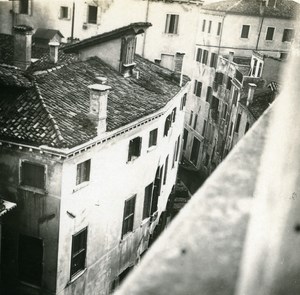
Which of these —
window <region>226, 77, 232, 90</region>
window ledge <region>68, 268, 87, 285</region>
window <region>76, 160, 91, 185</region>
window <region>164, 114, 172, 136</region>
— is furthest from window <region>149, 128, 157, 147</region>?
window <region>226, 77, 232, 90</region>

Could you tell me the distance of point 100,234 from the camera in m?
14.2

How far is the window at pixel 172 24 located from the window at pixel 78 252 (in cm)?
1897

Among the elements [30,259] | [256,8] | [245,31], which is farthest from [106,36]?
[256,8]

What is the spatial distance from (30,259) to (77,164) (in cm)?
336

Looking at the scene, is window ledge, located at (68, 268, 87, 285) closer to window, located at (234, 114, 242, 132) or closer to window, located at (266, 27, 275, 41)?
window, located at (234, 114, 242, 132)

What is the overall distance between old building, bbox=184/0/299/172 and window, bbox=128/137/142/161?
15.0 m

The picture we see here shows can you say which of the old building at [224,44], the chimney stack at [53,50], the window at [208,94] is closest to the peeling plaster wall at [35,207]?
the chimney stack at [53,50]

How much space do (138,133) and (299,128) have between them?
1382cm

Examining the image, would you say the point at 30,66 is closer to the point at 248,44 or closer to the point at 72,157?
the point at 72,157

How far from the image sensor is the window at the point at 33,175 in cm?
1179

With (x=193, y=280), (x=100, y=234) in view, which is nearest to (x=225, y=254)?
(x=193, y=280)

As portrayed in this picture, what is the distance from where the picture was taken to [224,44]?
33.3 m

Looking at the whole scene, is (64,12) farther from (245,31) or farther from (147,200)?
(147,200)

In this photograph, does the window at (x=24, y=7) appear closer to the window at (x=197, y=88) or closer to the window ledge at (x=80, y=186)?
the window at (x=197, y=88)
